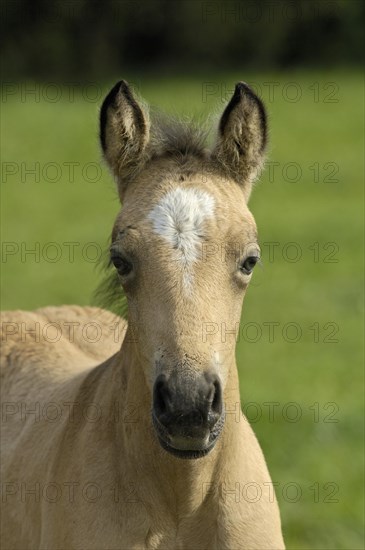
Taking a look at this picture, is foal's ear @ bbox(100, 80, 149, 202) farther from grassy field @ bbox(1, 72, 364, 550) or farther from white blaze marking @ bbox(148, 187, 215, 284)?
white blaze marking @ bbox(148, 187, 215, 284)

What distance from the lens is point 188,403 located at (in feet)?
12.7

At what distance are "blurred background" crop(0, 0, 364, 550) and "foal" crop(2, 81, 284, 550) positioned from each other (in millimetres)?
336

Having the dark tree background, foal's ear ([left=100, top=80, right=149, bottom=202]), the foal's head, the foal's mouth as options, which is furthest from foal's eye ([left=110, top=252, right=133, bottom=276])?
the dark tree background

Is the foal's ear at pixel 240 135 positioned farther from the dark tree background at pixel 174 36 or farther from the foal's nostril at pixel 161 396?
the dark tree background at pixel 174 36

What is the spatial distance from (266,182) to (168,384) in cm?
1968

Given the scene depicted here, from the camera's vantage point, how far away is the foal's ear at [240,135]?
473 cm

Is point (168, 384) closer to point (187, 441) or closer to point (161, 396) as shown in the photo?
point (161, 396)

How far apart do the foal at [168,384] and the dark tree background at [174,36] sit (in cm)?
2829

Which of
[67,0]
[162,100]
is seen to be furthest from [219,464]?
[67,0]

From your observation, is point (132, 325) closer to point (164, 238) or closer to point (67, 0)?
point (164, 238)

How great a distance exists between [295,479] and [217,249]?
4.69 meters

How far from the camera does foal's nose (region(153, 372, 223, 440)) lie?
3.88 metres

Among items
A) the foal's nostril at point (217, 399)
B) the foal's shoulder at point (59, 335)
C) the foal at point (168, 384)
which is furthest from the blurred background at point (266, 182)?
the foal's nostril at point (217, 399)

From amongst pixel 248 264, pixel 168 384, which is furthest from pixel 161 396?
pixel 248 264
